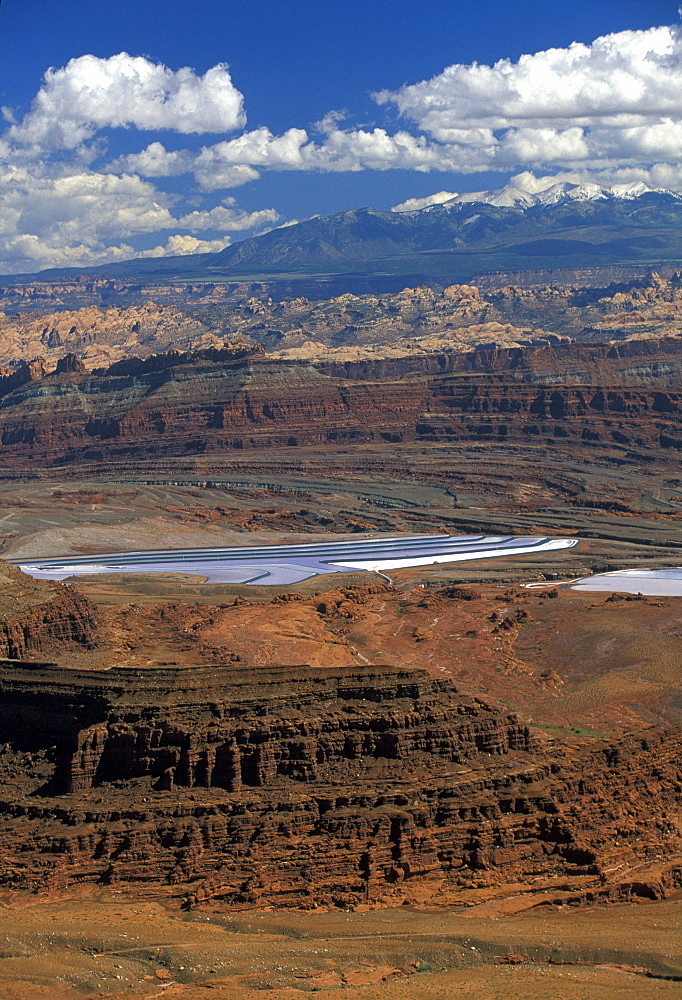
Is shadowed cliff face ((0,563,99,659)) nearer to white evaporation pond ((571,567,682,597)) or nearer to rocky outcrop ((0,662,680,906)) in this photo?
rocky outcrop ((0,662,680,906))

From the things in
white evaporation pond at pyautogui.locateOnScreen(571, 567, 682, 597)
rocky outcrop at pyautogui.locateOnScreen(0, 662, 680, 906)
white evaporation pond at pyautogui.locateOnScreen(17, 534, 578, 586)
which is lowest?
white evaporation pond at pyautogui.locateOnScreen(571, 567, 682, 597)

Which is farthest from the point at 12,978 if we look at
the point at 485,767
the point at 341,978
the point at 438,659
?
the point at 438,659

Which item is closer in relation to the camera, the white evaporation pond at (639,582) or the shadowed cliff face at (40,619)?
the shadowed cliff face at (40,619)

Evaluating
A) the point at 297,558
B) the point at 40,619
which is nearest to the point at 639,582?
the point at 297,558

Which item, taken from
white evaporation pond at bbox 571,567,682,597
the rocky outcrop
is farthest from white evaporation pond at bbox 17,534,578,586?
the rocky outcrop

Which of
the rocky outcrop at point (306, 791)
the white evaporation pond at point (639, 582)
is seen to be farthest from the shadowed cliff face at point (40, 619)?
the white evaporation pond at point (639, 582)

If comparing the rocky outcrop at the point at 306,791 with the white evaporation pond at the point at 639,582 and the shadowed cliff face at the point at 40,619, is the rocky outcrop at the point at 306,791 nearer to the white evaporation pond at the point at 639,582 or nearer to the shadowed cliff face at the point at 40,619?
the shadowed cliff face at the point at 40,619
